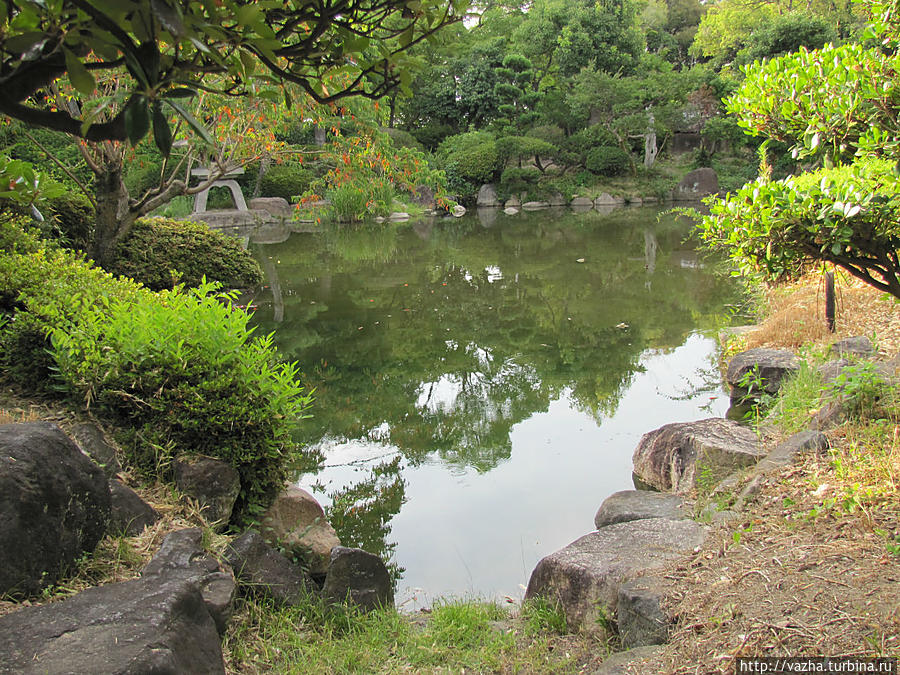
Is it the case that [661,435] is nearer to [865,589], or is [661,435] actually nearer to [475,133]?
[865,589]

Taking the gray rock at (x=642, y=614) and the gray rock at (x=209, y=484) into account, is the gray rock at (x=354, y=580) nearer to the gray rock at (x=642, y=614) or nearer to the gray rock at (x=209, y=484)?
the gray rock at (x=209, y=484)

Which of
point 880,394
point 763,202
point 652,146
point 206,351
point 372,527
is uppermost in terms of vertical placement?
point 652,146

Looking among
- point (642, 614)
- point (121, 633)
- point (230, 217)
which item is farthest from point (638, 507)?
point (230, 217)

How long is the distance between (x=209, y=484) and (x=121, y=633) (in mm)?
1078

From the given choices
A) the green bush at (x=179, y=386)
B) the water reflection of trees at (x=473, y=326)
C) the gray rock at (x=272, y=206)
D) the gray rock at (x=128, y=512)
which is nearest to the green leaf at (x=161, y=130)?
the gray rock at (x=128, y=512)

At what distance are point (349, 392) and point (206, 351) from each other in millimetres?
2633

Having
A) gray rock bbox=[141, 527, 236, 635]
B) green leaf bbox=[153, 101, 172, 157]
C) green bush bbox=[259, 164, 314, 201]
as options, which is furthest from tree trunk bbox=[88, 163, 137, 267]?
green bush bbox=[259, 164, 314, 201]

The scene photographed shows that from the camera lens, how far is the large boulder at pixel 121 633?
5.21 feet

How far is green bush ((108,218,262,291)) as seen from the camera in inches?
246

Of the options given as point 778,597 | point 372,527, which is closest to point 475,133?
point 372,527

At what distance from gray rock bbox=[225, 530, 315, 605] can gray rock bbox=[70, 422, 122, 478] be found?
0.61 metres

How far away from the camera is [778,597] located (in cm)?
200

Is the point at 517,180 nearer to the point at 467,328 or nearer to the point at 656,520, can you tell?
the point at 467,328

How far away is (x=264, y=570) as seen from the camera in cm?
262
